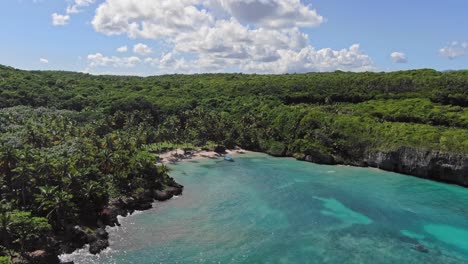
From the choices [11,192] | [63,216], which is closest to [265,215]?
[63,216]

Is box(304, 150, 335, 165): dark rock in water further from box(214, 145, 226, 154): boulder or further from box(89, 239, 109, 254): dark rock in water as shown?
box(89, 239, 109, 254): dark rock in water

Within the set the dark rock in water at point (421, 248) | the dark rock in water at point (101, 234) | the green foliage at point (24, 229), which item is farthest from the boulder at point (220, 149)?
the green foliage at point (24, 229)

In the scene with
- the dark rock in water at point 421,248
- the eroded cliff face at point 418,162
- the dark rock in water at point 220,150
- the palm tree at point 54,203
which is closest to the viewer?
the palm tree at point 54,203

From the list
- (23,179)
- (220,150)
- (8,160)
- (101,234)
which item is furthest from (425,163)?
(8,160)

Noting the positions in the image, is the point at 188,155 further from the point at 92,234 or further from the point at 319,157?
the point at 92,234

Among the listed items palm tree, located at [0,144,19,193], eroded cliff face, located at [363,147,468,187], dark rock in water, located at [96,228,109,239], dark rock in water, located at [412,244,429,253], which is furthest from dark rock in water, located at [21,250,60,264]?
eroded cliff face, located at [363,147,468,187]

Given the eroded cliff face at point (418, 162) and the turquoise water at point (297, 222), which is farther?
the eroded cliff face at point (418, 162)

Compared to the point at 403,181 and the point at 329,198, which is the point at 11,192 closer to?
the point at 329,198

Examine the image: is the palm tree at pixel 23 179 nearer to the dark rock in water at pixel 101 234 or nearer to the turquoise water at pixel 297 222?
the dark rock in water at pixel 101 234
